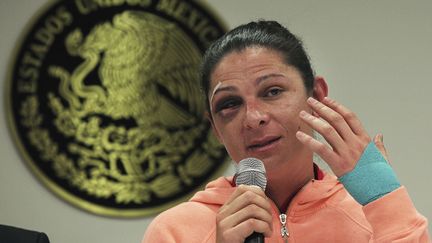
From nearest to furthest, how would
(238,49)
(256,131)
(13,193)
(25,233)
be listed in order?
(256,131) → (238,49) → (25,233) → (13,193)

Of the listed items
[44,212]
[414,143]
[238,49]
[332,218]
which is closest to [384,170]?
[332,218]

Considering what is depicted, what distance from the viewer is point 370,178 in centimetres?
114

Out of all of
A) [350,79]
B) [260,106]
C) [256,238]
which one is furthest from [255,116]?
[350,79]

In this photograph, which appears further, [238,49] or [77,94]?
[77,94]

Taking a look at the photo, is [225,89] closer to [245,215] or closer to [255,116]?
[255,116]

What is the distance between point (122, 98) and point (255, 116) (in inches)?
60.4

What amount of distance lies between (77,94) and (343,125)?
5.72 ft

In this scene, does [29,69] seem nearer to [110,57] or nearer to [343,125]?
[110,57]

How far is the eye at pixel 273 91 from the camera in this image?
1326 mm

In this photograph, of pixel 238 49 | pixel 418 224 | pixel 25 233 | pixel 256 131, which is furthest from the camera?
pixel 25 233

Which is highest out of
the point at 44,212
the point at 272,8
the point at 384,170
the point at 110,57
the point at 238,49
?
the point at 272,8

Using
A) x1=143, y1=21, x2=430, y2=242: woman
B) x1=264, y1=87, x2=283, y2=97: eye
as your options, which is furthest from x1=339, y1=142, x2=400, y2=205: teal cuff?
x1=264, y1=87, x2=283, y2=97: eye

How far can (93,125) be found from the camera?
274 centimetres

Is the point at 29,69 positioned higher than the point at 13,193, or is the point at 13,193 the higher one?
the point at 29,69
